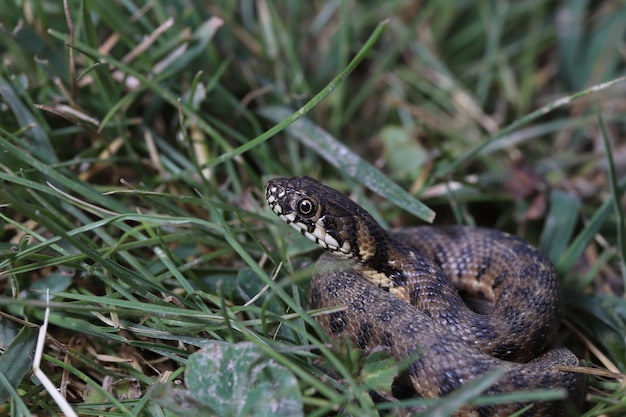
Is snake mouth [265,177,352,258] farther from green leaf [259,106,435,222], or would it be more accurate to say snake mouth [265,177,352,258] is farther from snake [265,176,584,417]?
green leaf [259,106,435,222]

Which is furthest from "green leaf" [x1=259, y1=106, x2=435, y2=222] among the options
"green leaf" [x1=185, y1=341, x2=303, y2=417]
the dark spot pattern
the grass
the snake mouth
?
"green leaf" [x1=185, y1=341, x2=303, y2=417]

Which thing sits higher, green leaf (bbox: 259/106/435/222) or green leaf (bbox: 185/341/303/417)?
green leaf (bbox: 259/106/435/222)

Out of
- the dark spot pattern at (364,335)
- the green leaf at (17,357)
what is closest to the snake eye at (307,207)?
the dark spot pattern at (364,335)

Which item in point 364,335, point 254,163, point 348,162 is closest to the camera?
point 364,335

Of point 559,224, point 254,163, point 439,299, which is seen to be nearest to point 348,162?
point 254,163

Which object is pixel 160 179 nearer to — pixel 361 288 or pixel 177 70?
pixel 177 70

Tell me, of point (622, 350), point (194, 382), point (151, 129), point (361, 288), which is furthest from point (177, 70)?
point (622, 350)

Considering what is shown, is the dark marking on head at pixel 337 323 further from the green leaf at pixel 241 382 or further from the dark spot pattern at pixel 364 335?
the green leaf at pixel 241 382

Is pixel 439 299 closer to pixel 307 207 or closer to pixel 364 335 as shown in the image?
pixel 364 335
